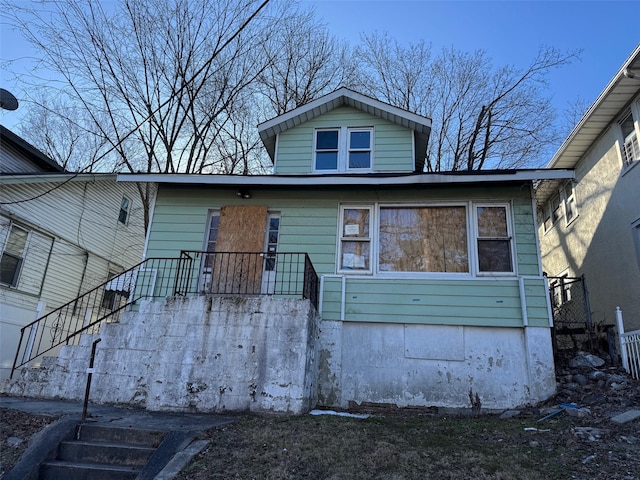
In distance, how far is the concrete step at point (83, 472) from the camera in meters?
4.43


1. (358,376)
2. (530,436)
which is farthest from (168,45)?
(530,436)

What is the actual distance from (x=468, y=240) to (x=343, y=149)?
3.62m

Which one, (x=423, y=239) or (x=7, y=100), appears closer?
(x=7, y=100)

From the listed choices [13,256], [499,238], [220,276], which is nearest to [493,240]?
[499,238]

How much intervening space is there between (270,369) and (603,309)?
10053mm

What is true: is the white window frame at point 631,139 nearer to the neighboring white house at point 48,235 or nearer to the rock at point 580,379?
the rock at point 580,379

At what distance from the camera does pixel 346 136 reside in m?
9.98

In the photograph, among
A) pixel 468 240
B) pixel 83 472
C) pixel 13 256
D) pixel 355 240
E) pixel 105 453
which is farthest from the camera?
pixel 13 256

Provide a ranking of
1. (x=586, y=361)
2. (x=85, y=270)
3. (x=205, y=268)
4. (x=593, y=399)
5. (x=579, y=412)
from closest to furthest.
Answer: (x=579, y=412) < (x=593, y=399) < (x=586, y=361) < (x=205, y=268) < (x=85, y=270)

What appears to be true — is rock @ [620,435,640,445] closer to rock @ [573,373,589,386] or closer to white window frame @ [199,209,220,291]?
rock @ [573,373,589,386]

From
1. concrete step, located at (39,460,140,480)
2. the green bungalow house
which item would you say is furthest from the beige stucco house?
concrete step, located at (39,460,140,480)

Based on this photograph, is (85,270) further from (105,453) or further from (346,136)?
(105,453)

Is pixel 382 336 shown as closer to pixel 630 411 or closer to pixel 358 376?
pixel 358 376

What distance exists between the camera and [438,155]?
55.8ft
